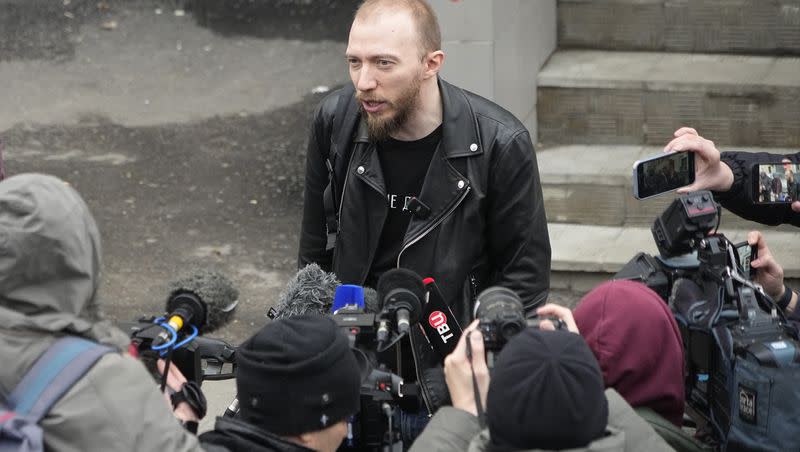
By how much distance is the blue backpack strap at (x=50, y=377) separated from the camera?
2.49 meters

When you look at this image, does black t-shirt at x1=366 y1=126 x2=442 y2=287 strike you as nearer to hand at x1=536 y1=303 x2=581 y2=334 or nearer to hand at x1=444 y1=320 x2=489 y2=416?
hand at x1=536 y1=303 x2=581 y2=334

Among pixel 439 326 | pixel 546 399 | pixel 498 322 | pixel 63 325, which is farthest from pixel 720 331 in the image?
pixel 63 325

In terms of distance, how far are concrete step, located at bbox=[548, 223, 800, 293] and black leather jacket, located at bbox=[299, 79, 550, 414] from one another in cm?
219

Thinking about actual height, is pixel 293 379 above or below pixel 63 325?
below


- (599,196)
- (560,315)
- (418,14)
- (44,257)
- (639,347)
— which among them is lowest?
(599,196)

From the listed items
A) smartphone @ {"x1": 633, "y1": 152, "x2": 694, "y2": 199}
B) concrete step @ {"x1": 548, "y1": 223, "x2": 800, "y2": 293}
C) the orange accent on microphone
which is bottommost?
concrete step @ {"x1": 548, "y1": 223, "x2": 800, "y2": 293}

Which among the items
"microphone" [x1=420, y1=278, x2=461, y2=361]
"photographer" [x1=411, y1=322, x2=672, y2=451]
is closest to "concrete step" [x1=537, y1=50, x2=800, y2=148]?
"microphone" [x1=420, y1=278, x2=461, y2=361]

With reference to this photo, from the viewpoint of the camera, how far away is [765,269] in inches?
150

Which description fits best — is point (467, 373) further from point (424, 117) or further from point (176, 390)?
point (424, 117)

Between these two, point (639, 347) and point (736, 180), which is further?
point (736, 180)

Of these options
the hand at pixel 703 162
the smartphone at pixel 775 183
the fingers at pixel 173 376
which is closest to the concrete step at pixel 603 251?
the hand at pixel 703 162

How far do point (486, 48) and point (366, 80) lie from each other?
9.00 ft

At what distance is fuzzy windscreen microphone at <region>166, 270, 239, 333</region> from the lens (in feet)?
10.7

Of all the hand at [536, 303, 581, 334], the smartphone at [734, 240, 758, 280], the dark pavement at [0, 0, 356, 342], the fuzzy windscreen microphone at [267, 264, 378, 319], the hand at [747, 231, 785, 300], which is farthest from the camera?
the dark pavement at [0, 0, 356, 342]
